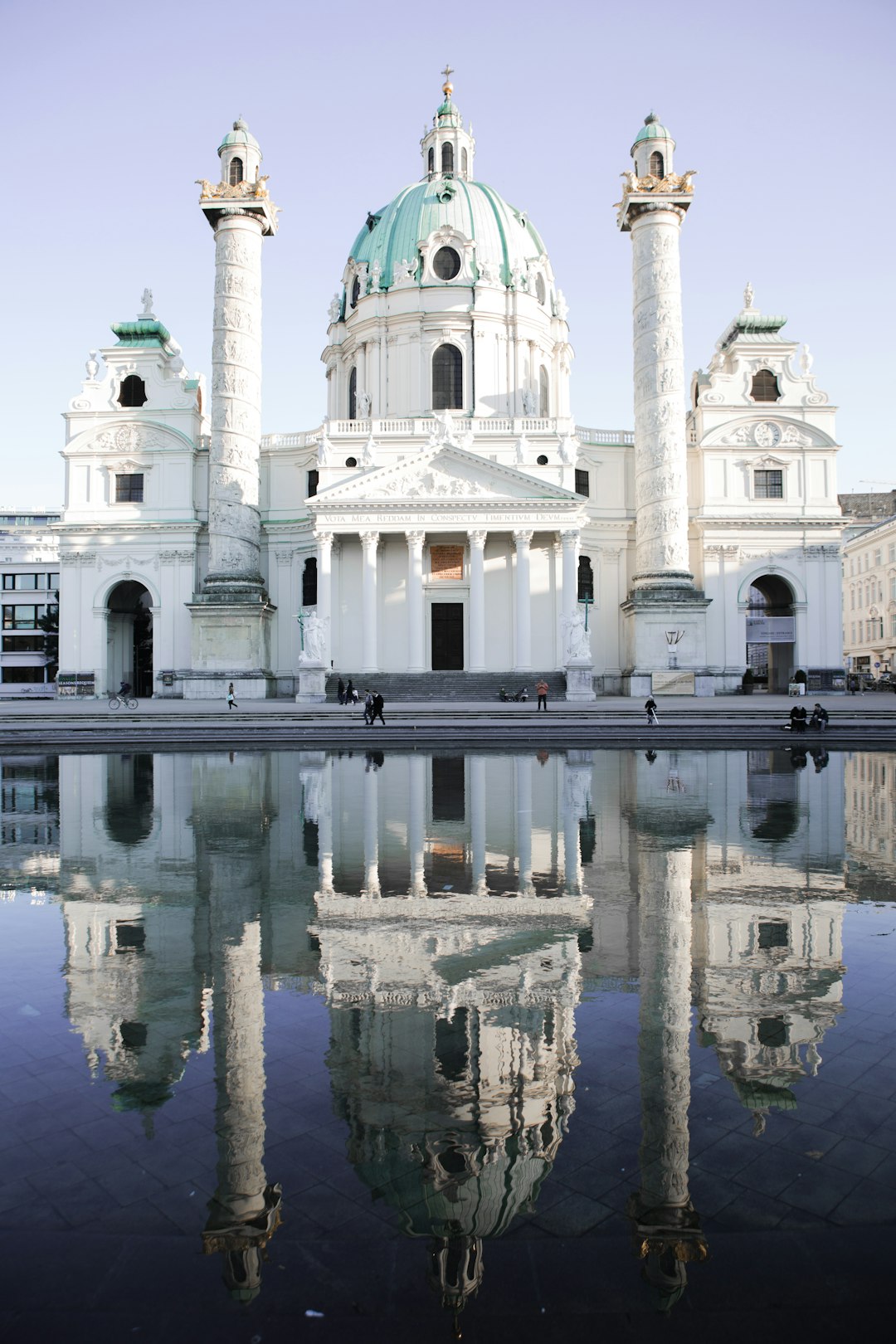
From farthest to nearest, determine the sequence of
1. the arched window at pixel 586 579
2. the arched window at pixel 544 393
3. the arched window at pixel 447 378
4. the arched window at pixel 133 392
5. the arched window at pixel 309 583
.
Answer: the arched window at pixel 544 393 → the arched window at pixel 447 378 → the arched window at pixel 133 392 → the arched window at pixel 309 583 → the arched window at pixel 586 579

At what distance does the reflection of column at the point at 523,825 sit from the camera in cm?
750

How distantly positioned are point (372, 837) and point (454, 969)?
441 centimetres

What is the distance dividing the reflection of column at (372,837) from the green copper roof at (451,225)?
44482 mm

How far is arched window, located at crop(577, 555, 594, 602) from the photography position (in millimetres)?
47875

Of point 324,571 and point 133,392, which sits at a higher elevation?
point 133,392

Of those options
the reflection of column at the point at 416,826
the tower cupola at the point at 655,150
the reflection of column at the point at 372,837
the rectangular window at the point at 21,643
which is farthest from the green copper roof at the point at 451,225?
the reflection of column at the point at 372,837

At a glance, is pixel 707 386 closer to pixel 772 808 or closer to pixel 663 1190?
pixel 772 808

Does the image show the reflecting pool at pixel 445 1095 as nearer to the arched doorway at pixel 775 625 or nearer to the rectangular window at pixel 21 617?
the arched doorway at pixel 775 625

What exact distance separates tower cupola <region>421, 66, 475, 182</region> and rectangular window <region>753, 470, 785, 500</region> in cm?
2788

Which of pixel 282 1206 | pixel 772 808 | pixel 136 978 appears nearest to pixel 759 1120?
pixel 282 1206

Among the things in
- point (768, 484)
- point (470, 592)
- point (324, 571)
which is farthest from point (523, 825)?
point (768, 484)

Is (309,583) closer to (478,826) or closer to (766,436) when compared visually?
(766,436)

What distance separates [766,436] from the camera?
4759 centimetres

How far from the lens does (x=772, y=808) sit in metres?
11.4
